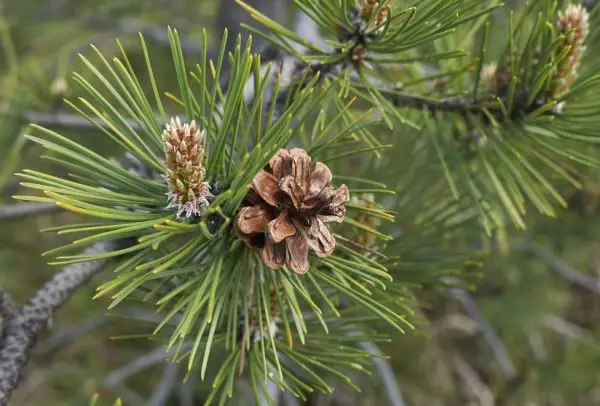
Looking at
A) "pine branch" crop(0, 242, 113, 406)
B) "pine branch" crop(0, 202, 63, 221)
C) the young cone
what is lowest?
"pine branch" crop(0, 242, 113, 406)

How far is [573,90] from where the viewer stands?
1.82ft

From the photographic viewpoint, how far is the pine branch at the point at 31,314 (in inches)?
21.2

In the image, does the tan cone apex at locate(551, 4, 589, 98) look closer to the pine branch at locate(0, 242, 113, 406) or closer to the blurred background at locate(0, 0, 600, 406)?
the pine branch at locate(0, 242, 113, 406)

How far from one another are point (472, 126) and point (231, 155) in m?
0.32

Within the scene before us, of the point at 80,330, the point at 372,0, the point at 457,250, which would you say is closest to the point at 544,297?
the point at 457,250

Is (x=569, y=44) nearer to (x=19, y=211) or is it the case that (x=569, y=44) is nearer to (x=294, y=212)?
(x=294, y=212)

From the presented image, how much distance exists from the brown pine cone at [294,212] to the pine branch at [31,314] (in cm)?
21

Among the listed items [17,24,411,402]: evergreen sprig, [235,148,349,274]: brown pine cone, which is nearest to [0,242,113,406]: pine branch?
[17,24,411,402]: evergreen sprig

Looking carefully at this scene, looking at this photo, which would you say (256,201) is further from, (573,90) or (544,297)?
(544,297)

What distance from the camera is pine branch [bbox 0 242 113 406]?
54cm

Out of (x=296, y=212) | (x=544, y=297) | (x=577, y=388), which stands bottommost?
(x=296, y=212)

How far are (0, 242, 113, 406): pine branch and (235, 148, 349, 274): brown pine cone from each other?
205 mm

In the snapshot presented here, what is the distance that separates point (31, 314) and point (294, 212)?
0.91 feet

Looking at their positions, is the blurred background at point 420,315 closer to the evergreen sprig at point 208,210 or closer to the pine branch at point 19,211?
the pine branch at point 19,211
